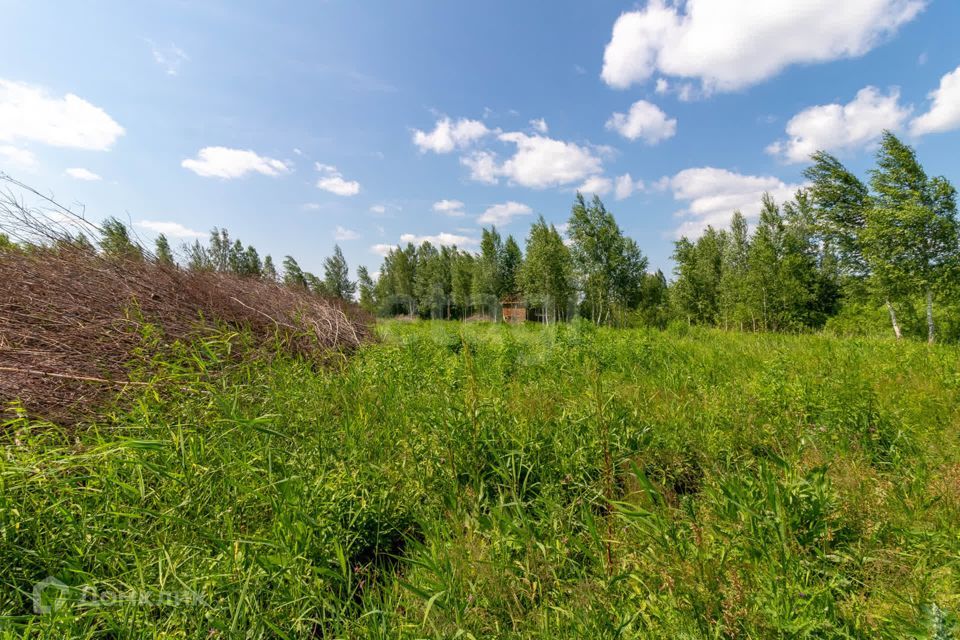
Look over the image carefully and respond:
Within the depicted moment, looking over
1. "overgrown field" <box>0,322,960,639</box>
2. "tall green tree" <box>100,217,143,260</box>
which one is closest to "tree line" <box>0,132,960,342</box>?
"tall green tree" <box>100,217,143,260</box>

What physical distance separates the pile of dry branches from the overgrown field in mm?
434

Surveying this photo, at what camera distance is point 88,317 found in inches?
164

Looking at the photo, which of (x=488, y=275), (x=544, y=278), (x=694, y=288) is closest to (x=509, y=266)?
(x=488, y=275)

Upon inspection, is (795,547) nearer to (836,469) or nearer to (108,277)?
(836,469)

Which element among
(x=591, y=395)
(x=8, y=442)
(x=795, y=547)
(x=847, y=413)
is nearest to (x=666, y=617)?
(x=795, y=547)

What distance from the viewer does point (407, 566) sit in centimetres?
202

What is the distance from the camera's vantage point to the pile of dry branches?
3191 millimetres

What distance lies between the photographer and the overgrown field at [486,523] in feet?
4.89

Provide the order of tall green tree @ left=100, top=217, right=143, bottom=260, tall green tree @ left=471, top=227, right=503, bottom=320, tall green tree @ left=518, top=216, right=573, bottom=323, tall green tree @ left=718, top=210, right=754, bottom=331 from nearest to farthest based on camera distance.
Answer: tall green tree @ left=100, top=217, right=143, bottom=260
tall green tree @ left=718, top=210, right=754, bottom=331
tall green tree @ left=518, top=216, right=573, bottom=323
tall green tree @ left=471, top=227, right=503, bottom=320

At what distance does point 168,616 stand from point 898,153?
1076 inches

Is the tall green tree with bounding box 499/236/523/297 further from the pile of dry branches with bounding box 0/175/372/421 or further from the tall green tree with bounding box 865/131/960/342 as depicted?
the pile of dry branches with bounding box 0/175/372/421

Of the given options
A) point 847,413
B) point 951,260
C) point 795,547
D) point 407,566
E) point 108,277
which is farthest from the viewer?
point 951,260

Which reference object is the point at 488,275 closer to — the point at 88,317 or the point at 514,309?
the point at 514,309

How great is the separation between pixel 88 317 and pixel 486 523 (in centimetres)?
548
